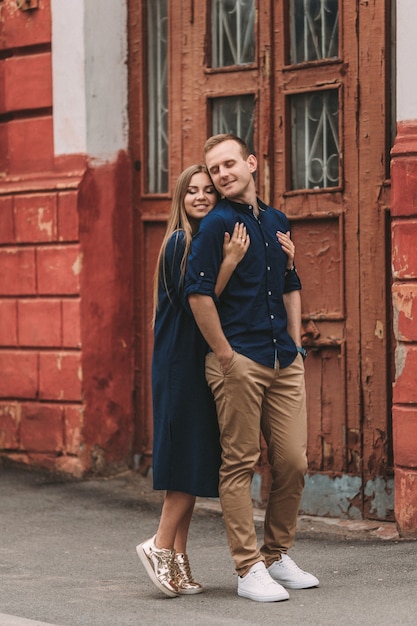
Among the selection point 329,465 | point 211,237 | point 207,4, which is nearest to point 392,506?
point 329,465

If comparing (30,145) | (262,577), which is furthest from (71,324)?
(262,577)

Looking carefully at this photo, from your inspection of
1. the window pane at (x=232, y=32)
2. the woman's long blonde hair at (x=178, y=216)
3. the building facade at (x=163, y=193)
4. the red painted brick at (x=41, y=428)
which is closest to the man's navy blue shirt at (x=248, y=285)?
the woman's long blonde hair at (x=178, y=216)

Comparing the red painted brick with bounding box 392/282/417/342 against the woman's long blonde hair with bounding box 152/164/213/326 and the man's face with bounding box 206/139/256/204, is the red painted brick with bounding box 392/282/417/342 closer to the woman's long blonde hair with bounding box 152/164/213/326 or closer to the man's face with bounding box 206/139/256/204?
the man's face with bounding box 206/139/256/204

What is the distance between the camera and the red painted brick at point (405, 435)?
7.02 metres

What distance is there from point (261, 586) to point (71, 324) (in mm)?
3567

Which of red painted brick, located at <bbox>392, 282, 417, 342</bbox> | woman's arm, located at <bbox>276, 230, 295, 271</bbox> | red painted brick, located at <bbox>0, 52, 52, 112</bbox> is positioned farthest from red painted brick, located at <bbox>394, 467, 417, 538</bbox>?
red painted brick, located at <bbox>0, 52, 52, 112</bbox>

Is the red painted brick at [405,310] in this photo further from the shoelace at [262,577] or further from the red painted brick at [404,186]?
the shoelace at [262,577]

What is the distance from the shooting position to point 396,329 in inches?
280

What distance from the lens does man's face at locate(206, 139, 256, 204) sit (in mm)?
5754

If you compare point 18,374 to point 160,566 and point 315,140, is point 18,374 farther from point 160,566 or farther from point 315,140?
point 160,566

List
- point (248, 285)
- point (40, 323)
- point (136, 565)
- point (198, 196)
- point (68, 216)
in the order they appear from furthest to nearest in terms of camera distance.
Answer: point (40, 323), point (68, 216), point (136, 565), point (198, 196), point (248, 285)

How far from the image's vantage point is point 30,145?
9133mm

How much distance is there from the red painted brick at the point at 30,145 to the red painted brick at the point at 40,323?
92cm

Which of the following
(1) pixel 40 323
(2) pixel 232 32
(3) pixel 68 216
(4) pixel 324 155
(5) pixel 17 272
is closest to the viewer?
(4) pixel 324 155
